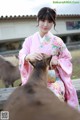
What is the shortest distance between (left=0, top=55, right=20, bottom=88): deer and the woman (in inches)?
276

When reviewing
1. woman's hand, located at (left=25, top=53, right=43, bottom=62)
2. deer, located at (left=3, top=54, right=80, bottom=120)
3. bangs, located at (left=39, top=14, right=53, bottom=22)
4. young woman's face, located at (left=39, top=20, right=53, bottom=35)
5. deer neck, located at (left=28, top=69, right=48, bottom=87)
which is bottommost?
deer, located at (left=3, top=54, right=80, bottom=120)

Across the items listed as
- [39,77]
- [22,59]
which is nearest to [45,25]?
[22,59]

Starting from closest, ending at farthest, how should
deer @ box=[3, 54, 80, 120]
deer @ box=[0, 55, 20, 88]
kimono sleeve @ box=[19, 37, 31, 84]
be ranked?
1. deer @ box=[3, 54, 80, 120]
2. kimono sleeve @ box=[19, 37, 31, 84]
3. deer @ box=[0, 55, 20, 88]

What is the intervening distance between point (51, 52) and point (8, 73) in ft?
25.7

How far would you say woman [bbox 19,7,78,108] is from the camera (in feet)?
13.2

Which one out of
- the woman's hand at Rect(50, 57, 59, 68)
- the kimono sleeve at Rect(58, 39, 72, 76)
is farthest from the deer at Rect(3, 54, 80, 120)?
the kimono sleeve at Rect(58, 39, 72, 76)

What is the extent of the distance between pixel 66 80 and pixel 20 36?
2877 centimetres

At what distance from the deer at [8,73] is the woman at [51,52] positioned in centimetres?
700

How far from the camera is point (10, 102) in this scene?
2924mm

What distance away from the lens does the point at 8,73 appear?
11.9 m

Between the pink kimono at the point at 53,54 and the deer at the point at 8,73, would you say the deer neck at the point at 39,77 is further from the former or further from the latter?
the deer at the point at 8,73

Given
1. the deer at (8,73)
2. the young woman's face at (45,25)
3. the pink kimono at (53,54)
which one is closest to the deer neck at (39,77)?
the pink kimono at (53,54)

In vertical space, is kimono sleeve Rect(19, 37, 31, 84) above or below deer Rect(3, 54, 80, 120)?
above

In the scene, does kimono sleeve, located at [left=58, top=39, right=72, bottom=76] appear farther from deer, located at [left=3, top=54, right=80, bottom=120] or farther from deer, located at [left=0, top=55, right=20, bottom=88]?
deer, located at [left=0, top=55, right=20, bottom=88]
